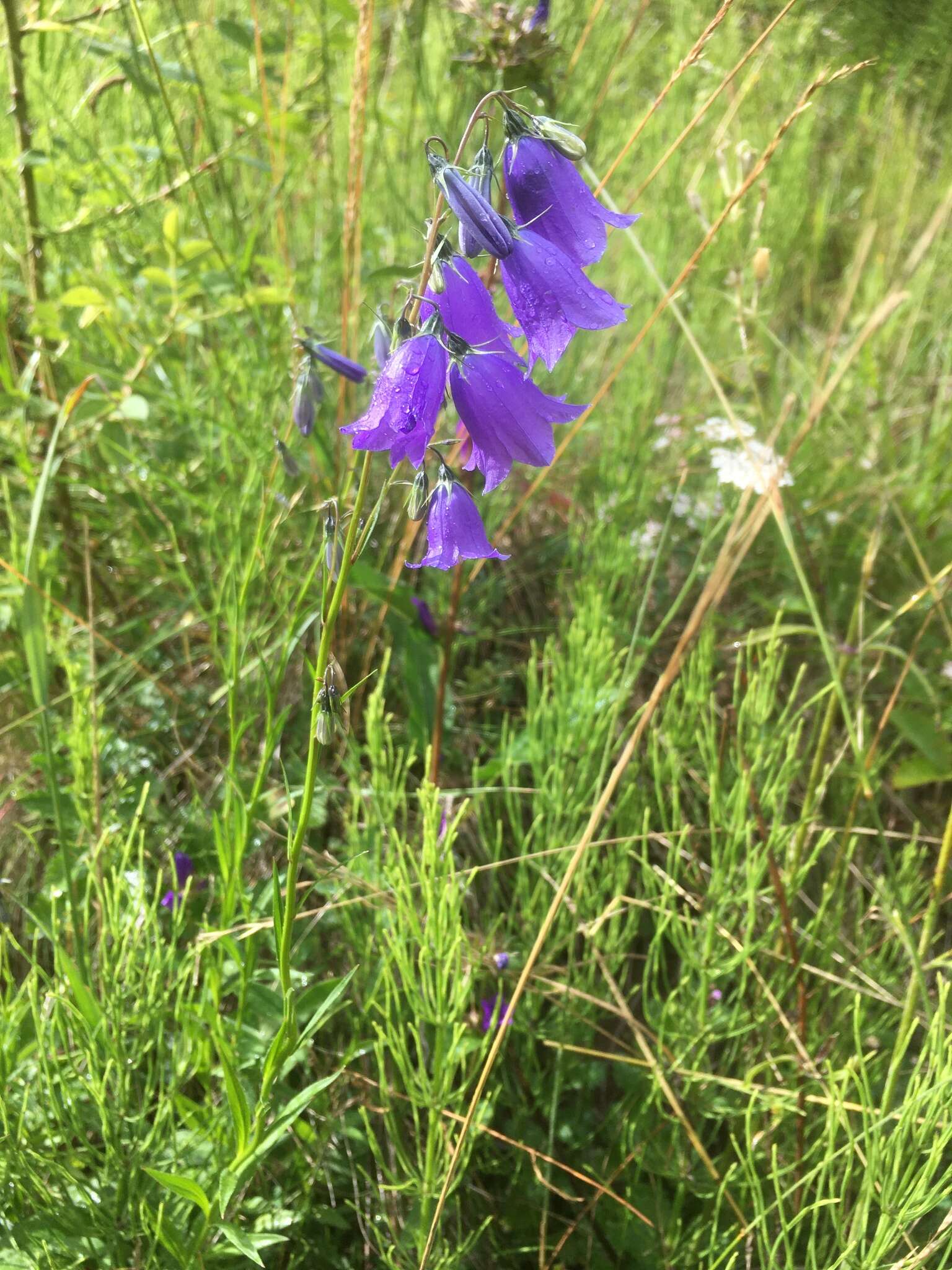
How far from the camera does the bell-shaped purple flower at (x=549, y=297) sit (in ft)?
Result: 2.88

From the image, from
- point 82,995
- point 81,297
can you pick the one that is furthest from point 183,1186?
point 81,297

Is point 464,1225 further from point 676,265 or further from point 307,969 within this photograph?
point 676,265

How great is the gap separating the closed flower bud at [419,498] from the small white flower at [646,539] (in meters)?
1.07

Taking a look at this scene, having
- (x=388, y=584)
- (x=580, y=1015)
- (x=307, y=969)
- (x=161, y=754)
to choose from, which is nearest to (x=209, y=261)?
(x=388, y=584)

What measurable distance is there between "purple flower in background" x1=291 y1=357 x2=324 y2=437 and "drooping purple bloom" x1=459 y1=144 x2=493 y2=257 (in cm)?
51

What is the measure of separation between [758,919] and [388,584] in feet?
3.22

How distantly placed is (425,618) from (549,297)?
3.67 ft

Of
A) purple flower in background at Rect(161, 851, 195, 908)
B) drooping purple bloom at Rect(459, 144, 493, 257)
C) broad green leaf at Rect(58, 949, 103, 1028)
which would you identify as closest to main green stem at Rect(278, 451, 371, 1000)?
drooping purple bloom at Rect(459, 144, 493, 257)

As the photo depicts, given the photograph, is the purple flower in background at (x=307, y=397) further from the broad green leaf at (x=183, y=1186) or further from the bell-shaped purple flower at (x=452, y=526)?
the broad green leaf at (x=183, y=1186)

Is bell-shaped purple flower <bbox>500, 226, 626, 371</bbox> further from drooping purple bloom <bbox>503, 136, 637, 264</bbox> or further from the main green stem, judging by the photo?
the main green stem

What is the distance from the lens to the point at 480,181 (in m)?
0.86

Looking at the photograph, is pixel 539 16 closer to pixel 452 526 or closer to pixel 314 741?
pixel 452 526

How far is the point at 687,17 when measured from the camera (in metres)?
3.35

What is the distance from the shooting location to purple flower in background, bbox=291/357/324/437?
133cm
